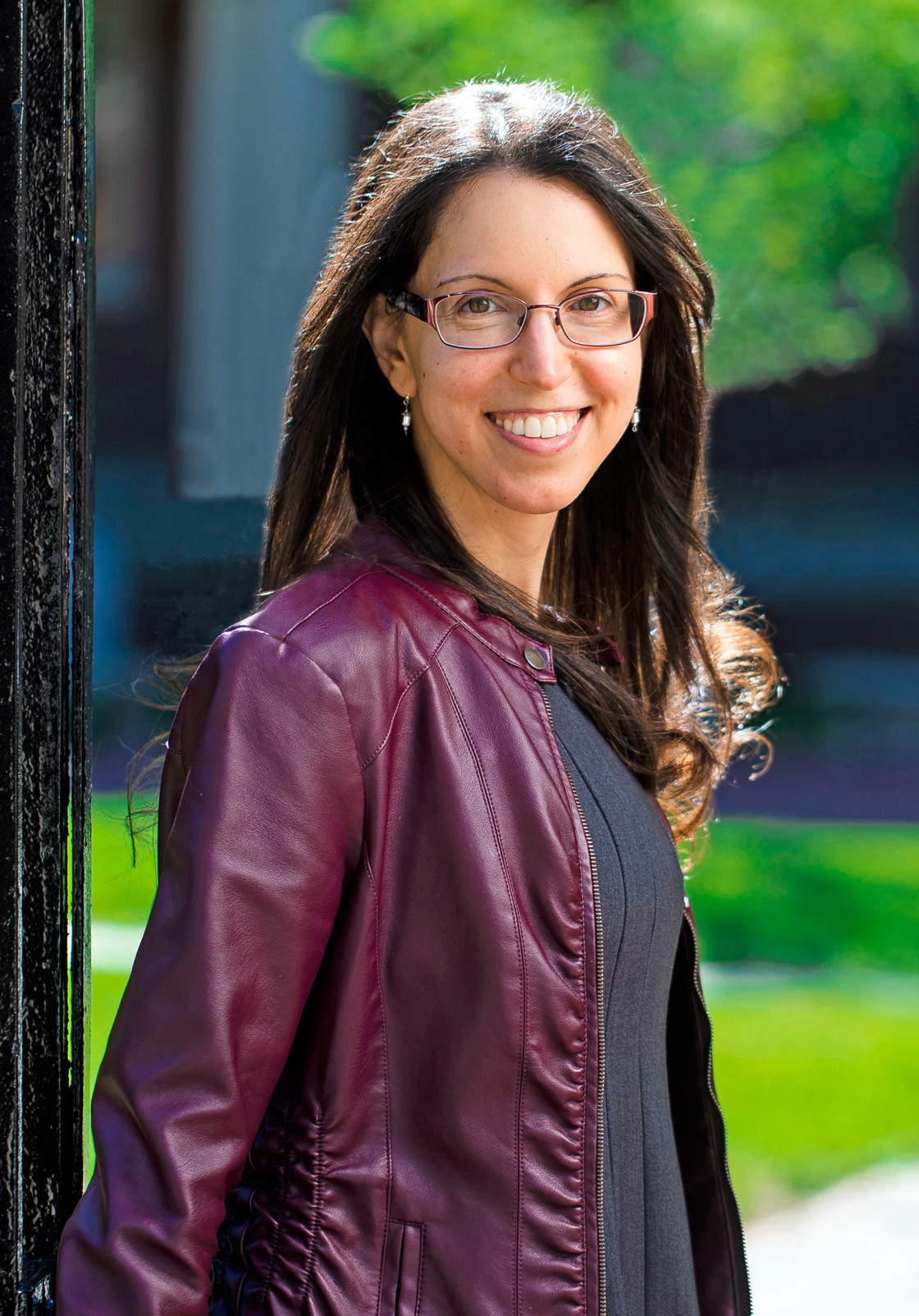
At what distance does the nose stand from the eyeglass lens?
12 millimetres

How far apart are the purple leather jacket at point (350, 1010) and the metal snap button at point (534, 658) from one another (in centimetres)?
12

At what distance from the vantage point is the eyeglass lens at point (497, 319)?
137 centimetres

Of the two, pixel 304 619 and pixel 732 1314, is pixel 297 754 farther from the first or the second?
pixel 732 1314

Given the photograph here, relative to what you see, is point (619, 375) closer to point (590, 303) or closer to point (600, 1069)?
point (590, 303)

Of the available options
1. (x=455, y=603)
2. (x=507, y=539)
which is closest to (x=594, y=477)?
(x=507, y=539)

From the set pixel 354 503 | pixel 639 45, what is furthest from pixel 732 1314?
pixel 639 45

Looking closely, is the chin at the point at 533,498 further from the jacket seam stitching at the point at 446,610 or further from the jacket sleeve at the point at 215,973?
the jacket sleeve at the point at 215,973

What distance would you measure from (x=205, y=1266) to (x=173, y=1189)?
87mm

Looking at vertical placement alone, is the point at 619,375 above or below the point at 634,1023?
above

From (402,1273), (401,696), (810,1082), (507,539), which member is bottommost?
(810,1082)

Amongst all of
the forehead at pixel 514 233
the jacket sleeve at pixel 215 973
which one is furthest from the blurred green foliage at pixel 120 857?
the forehead at pixel 514 233

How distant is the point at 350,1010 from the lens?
3.80 ft

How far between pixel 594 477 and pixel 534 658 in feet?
1.77

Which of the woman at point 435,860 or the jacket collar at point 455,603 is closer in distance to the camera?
the woman at point 435,860
